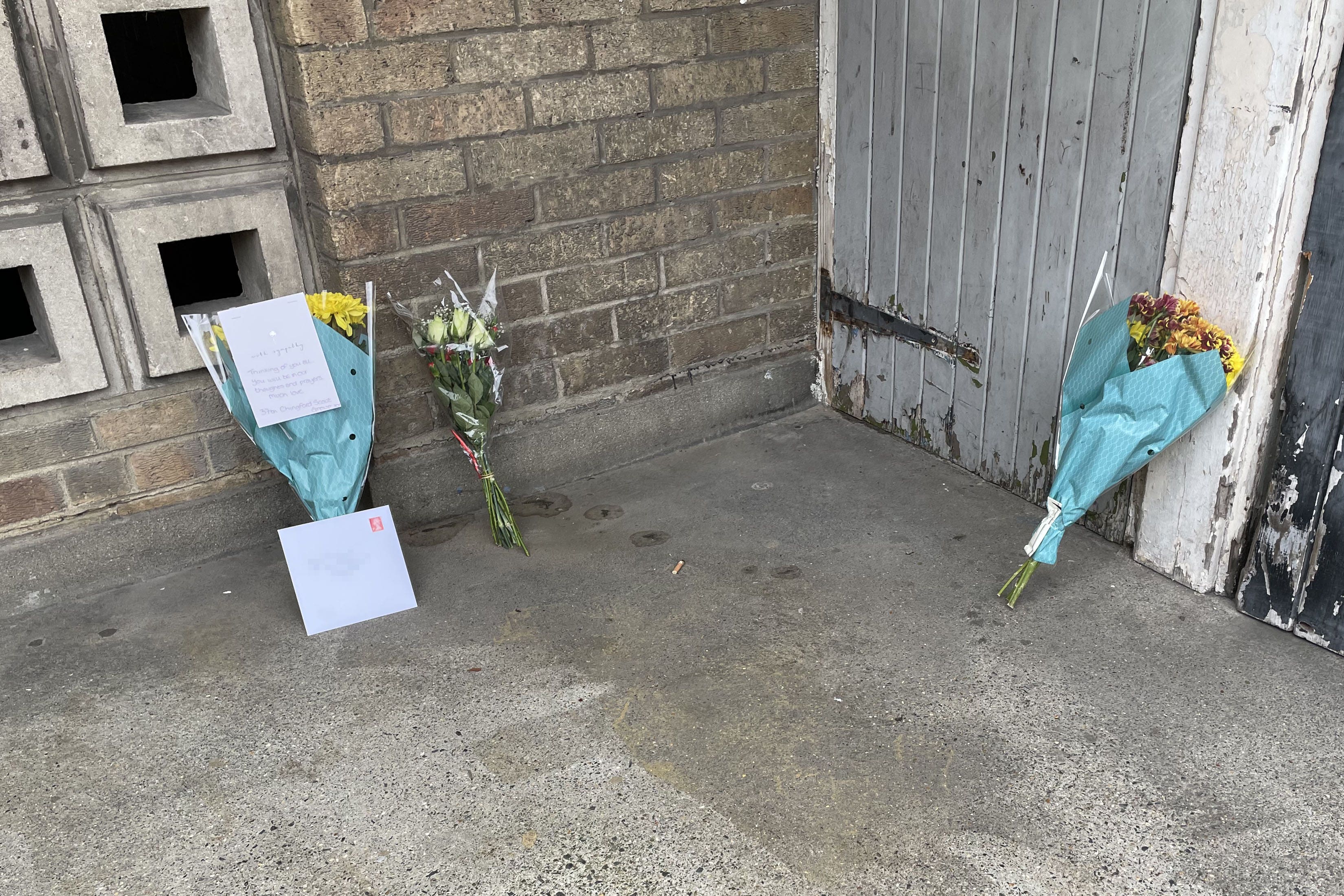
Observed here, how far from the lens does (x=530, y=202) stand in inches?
126

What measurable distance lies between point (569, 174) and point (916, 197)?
1072 millimetres

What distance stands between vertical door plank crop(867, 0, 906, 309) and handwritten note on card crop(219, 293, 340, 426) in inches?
71.4

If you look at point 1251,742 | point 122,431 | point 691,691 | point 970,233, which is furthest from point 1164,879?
point 122,431

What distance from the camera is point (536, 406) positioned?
344 cm

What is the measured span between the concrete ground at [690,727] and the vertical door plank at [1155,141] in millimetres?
797

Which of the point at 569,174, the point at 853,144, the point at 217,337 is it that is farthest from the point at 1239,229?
the point at 217,337

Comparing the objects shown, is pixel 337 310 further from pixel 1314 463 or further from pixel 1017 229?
pixel 1314 463

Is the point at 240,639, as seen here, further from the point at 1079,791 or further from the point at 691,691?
the point at 1079,791

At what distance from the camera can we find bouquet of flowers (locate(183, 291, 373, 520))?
274cm

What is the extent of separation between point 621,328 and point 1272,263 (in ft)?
6.04

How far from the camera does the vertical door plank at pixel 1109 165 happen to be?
2.63 m

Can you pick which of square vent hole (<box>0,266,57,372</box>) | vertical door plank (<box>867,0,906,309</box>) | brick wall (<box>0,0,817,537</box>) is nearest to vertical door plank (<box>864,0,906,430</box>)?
vertical door plank (<box>867,0,906,309</box>)

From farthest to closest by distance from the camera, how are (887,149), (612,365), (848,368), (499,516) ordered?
1. (848,368)
2. (612,365)
3. (887,149)
4. (499,516)

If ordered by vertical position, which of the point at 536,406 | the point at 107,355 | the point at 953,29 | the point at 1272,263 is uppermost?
the point at 953,29
